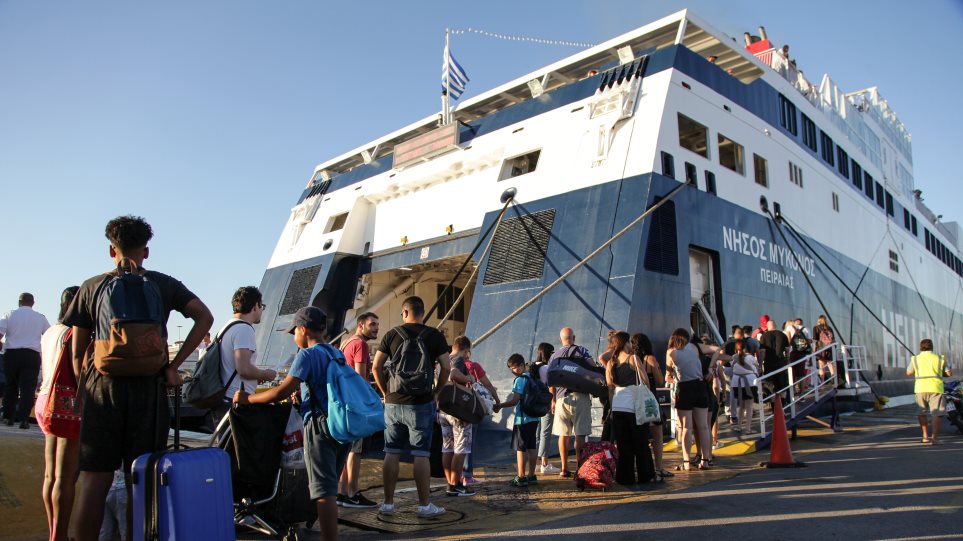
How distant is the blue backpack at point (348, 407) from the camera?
3.77 m

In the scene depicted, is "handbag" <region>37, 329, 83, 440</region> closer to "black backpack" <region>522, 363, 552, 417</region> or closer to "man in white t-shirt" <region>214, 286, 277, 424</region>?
"man in white t-shirt" <region>214, 286, 277, 424</region>

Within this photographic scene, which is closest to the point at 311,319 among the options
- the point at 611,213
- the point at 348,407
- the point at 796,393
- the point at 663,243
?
the point at 348,407

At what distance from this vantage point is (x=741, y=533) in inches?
166

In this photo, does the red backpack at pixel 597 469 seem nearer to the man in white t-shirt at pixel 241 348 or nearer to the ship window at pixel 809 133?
the man in white t-shirt at pixel 241 348

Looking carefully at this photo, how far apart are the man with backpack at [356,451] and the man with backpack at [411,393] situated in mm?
362

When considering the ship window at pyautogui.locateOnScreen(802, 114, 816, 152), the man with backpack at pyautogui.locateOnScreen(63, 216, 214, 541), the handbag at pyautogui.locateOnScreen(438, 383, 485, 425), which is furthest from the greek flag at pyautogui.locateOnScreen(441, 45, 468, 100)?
A: the man with backpack at pyautogui.locateOnScreen(63, 216, 214, 541)

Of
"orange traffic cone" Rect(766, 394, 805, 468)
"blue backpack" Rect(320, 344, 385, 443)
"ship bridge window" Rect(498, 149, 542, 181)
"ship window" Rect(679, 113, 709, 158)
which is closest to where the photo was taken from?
"blue backpack" Rect(320, 344, 385, 443)

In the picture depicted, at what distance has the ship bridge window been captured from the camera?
12.1 m

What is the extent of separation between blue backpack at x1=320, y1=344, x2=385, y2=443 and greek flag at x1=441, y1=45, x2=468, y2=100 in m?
11.0

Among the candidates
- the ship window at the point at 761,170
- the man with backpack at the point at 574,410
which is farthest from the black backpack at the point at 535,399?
the ship window at the point at 761,170

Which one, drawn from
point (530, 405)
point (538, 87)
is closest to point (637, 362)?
point (530, 405)

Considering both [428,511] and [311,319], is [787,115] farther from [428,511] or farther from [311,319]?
[311,319]

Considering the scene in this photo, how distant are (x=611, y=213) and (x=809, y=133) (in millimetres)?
8062

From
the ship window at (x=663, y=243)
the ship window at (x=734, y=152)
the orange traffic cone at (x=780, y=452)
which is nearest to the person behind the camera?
the orange traffic cone at (x=780, y=452)
